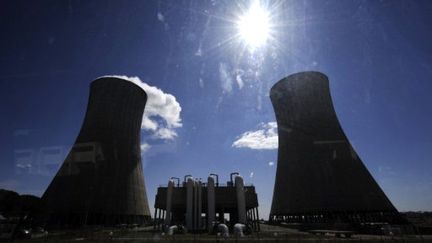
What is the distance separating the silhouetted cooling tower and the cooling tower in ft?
54.9

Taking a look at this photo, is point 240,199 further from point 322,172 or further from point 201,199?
point 322,172

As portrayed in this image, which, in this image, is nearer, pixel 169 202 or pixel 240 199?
pixel 240 199

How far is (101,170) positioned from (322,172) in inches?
880

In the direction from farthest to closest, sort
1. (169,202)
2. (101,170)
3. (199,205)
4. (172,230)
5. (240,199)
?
(169,202)
(199,205)
(240,199)
(101,170)
(172,230)

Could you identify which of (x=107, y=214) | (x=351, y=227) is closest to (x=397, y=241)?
(x=351, y=227)

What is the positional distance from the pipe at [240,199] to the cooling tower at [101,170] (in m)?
10.9

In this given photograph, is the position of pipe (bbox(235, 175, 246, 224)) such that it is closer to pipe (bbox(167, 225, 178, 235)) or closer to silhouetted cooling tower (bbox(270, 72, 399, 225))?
silhouetted cooling tower (bbox(270, 72, 399, 225))

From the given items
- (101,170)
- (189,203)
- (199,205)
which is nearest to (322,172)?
(199,205)

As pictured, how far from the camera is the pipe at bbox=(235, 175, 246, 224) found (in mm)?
24978

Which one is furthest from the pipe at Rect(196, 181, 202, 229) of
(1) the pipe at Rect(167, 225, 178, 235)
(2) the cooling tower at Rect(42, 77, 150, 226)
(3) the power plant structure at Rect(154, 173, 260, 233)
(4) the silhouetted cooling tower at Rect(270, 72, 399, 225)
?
(4) the silhouetted cooling tower at Rect(270, 72, 399, 225)

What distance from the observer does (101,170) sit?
84.3ft

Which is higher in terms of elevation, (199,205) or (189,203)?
(189,203)

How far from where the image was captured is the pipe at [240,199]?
81.9ft

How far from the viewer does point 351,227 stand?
2233cm
